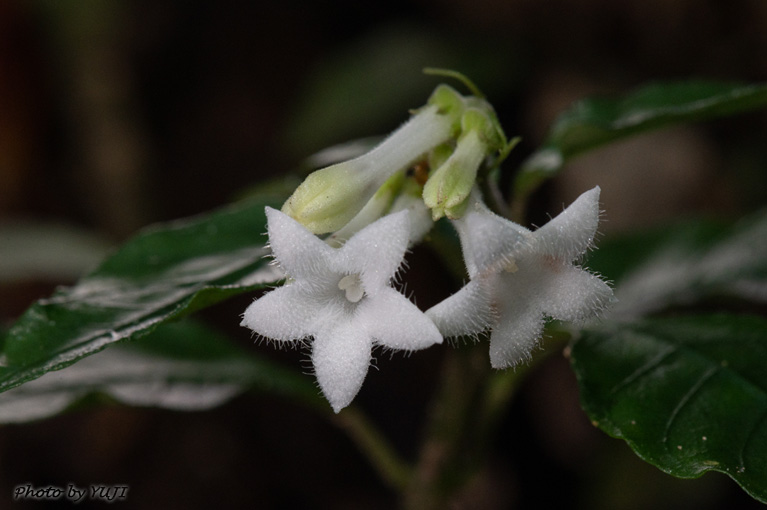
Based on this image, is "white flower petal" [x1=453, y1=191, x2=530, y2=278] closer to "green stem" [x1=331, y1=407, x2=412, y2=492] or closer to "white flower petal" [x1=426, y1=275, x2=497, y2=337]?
"white flower petal" [x1=426, y1=275, x2=497, y2=337]

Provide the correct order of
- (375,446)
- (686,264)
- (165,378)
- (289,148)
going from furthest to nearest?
(289,148) → (686,264) → (375,446) → (165,378)

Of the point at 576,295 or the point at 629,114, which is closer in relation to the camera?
the point at 576,295

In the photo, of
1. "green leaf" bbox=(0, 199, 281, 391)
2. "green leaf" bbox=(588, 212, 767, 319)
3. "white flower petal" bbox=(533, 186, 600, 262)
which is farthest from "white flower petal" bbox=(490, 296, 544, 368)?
"green leaf" bbox=(588, 212, 767, 319)

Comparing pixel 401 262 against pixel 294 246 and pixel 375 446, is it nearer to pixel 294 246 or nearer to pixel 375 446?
pixel 294 246

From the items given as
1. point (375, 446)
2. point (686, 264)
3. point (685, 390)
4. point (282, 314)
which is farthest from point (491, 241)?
point (686, 264)

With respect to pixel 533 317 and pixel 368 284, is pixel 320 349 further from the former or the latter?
pixel 533 317

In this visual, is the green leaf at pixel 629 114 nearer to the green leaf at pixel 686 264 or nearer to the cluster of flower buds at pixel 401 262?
the cluster of flower buds at pixel 401 262

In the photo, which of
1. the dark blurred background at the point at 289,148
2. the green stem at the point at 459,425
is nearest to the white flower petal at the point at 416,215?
A: the green stem at the point at 459,425
